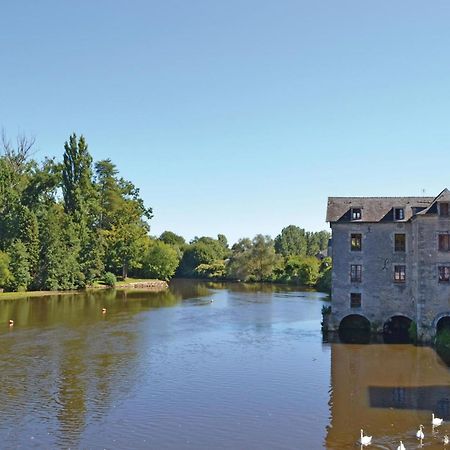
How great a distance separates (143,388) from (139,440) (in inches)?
Answer: 290

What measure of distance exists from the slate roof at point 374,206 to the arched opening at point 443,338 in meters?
8.20

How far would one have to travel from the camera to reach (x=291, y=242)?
554 ft

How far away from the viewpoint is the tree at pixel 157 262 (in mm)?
105875

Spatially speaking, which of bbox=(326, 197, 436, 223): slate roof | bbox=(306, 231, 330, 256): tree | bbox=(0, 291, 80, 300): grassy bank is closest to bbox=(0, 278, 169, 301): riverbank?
bbox=(0, 291, 80, 300): grassy bank

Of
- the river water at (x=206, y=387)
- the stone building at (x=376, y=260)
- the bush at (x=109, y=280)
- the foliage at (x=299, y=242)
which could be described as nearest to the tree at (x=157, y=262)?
the bush at (x=109, y=280)

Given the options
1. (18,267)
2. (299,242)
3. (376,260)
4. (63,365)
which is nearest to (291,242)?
(299,242)

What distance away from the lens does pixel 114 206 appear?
96.8 meters

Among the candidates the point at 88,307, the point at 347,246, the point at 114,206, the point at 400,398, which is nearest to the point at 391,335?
the point at 347,246

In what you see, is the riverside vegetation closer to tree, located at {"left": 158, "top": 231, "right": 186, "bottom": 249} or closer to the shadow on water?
tree, located at {"left": 158, "top": 231, "right": 186, "bottom": 249}

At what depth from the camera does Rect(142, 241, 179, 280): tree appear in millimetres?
105875

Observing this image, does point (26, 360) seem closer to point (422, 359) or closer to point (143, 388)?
point (143, 388)

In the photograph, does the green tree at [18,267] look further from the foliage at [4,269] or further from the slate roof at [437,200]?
the slate roof at [437,200]

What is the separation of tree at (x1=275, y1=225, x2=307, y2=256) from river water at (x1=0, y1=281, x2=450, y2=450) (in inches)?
4498

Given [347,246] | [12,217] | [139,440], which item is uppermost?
[12,217]
